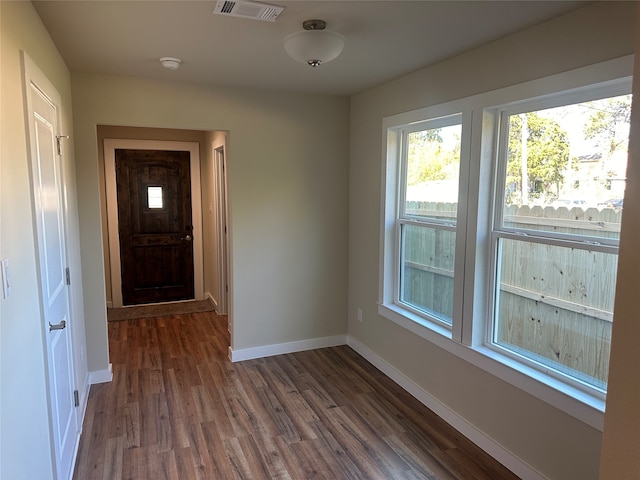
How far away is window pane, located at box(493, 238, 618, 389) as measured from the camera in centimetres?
204

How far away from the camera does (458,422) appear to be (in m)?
2.81

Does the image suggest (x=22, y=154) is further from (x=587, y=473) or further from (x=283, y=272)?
(x=587, y=473)

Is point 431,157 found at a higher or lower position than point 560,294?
higher

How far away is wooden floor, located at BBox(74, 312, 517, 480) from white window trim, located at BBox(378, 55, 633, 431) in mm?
567

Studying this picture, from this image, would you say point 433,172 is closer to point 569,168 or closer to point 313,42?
point 569,168

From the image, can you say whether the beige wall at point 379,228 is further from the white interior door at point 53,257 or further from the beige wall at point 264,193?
the white interior door at point 53,257

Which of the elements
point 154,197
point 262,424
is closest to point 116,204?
point 154,197

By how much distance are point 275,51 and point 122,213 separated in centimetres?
362

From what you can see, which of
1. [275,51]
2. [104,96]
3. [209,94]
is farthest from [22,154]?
[209,94]

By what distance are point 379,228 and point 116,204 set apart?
3.45 m

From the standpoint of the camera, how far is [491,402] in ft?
8.38

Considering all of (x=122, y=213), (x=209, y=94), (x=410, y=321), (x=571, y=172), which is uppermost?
(x=209, y=94)

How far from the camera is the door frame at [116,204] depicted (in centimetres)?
520

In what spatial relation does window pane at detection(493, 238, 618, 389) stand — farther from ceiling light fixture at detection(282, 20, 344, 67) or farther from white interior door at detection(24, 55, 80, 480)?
white interior door at detection(24, 55, 80, 480)
